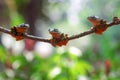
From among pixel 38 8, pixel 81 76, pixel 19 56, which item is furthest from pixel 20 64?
pixel 38 8

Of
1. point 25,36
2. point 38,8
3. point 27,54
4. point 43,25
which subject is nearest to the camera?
point 25,36

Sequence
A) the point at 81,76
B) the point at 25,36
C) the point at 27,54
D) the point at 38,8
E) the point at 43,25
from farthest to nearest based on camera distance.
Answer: the point at 43,25 < the point at 38,8 < the point at 27,54 < the point at 81,76 < the point at 25,36

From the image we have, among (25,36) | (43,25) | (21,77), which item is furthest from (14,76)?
(43,25)

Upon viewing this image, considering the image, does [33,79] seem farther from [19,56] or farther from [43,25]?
[43,25]

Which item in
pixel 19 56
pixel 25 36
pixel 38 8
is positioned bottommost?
pixel 25 36

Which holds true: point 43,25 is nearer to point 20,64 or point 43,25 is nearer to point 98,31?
point 20,64

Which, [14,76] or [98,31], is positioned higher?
[14,76]

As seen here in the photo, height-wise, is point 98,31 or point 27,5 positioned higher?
point 27,5

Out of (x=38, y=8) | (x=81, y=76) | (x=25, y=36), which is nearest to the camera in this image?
(x=25, y=36)

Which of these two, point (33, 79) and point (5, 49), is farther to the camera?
point (5, 49)
